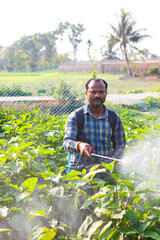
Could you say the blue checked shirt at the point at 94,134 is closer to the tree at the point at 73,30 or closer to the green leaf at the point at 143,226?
the green leaf at the point at 143,226

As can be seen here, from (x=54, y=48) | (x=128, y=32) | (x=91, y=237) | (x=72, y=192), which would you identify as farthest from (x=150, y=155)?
(x=54, y=48)

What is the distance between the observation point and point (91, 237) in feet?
4.39

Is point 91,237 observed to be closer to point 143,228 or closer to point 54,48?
point 143,228

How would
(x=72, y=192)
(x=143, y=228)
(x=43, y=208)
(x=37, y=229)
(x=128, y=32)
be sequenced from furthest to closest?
1. (x=128, y=32)
2. (x=72, y=192)
3. (x=43, y=208)
4. (x=37, y=229)
5. (x=143, y=228)

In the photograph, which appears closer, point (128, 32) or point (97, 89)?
point (97, 89)

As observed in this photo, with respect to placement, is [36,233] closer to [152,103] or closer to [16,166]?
[16,166]

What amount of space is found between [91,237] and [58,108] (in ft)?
20.9

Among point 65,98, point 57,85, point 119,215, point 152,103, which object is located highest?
point 57,85

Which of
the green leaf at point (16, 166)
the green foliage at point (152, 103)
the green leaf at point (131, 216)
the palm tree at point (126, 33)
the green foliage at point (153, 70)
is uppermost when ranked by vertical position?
the palm tree at point (126, 33)

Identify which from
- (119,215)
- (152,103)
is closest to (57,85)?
(152,103)

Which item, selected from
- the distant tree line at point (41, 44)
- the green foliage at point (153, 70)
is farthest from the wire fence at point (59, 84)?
the distant tree line at point (41, 44)

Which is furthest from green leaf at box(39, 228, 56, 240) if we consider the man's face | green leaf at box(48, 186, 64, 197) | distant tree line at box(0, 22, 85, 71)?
distant tree line at box(0, 22, 85, 71)

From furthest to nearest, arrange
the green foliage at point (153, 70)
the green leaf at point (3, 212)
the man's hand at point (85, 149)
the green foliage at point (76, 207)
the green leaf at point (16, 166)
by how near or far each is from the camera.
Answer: the green foliage at point (153, 70), the man's hand at point (85, 149), the green leaf at point (16, 166), the green leaf at point (3, 212), the green foliage at point (76, 207)

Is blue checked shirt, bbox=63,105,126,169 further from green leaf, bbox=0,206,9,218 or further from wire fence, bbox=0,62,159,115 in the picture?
wire fence, bbox=0,62,159,115
